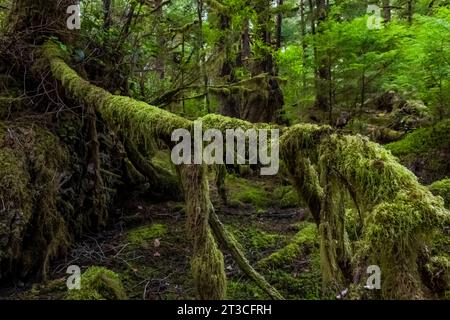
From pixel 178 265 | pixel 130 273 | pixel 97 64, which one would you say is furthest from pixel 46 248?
pixel 97 64

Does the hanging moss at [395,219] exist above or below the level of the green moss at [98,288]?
above

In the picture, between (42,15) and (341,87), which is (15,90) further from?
(341,87)

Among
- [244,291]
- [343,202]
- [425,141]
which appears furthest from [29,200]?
[425,141]

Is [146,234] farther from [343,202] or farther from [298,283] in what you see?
[343,202]

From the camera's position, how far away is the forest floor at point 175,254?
4773mm

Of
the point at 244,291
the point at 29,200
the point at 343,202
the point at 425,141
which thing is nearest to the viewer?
the point at 343,202

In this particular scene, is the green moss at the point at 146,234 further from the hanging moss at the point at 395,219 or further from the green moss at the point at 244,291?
the hanging moss at the point at 395,219

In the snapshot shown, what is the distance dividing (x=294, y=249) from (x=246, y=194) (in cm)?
305

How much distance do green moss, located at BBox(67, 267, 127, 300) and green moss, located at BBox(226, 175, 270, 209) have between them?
394 cm

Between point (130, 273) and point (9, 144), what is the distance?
87.6 inches

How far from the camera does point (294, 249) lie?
561 cm

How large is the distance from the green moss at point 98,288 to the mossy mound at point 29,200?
42.8 inches

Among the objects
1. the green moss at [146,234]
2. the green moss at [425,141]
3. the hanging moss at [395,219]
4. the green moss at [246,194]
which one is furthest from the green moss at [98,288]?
the green moss at [425,141]

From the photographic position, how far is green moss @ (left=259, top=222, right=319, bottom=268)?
5.36 meters
